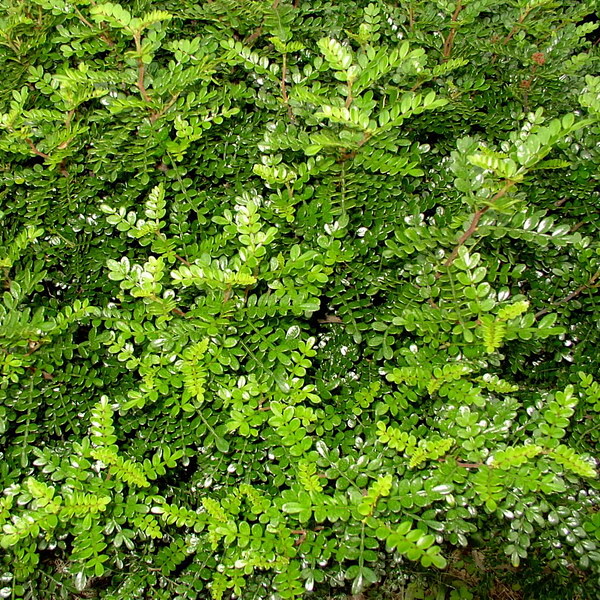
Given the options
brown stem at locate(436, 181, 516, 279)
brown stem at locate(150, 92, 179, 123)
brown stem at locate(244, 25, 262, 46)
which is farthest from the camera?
brown stem at locate(244, 25, 262, 46)

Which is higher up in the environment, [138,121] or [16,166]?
[138,121]

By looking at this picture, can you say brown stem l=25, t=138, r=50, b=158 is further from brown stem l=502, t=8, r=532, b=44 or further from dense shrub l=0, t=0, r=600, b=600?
brown stem l=502, t=8, r=532, b=44

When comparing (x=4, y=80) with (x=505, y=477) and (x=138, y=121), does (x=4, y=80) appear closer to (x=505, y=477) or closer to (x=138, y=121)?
(x=138, y=121)

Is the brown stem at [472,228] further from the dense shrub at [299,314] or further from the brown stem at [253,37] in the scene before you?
the brown stem at [253,37]

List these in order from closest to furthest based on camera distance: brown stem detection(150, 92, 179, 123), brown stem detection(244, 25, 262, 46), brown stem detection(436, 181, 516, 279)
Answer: brown stem detection(436, 181, 516, 279)
brown stem detection(150, 92, 179, 123)
brown stem detection(244, 25, 262, 46)

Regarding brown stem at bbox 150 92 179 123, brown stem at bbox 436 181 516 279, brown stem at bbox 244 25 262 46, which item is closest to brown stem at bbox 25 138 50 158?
brown stem at bbox 150 92 179 123

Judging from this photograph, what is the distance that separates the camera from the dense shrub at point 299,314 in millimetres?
1284

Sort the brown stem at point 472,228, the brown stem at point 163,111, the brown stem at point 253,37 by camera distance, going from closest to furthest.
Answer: the brown stem at point 472,228 → the brown stem at point 163,111 → the brown stem at point 253,37

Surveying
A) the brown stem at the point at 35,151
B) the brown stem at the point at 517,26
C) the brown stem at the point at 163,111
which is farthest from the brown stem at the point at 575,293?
the brown stem at the point at 35,151

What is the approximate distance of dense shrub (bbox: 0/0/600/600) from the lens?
1.28m

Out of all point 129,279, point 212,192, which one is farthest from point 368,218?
point 129,279

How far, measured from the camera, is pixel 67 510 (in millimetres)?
1235

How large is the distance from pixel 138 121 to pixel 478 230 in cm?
109

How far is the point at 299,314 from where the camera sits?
4.56 feet
